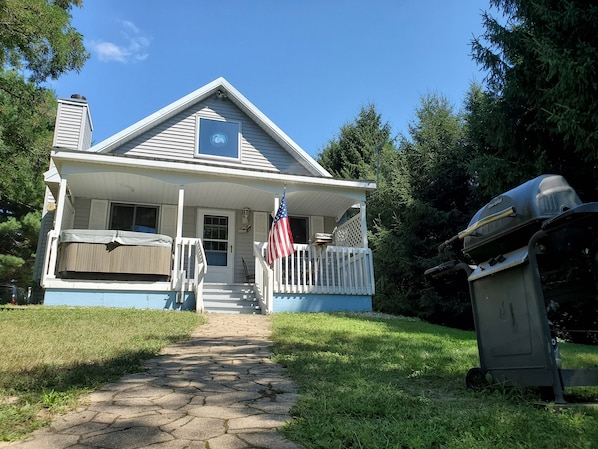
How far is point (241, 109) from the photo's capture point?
12578mm

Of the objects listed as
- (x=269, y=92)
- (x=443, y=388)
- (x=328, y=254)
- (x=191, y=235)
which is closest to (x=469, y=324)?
(x=328, y=254)

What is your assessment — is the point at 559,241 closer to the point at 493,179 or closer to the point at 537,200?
the point at 537,200

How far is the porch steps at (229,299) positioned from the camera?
909 centimetres

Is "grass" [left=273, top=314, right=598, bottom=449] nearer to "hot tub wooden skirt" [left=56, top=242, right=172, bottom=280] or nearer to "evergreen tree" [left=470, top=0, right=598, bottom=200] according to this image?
"evergreen tree" [left=470, top=0, right=598, bottom=200]

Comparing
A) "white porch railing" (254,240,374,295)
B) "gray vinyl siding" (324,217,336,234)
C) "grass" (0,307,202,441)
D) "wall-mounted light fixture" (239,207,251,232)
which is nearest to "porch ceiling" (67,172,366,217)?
"wall-mounted light fixture" (239,207,251,232)

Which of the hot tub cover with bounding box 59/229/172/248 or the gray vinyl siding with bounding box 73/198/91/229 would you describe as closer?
the hot tub cover with bounding box 59/229/172/248

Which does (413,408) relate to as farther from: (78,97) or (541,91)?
(78,97)

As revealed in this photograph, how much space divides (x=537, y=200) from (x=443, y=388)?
155 centimetres

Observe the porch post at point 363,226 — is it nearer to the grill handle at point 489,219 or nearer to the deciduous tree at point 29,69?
the deciduous tree at point 29,69

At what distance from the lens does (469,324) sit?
11055 mm

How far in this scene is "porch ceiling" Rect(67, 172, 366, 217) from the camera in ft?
33.4

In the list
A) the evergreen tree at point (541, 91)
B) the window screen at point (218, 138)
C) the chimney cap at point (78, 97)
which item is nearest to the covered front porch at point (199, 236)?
the window screen at point (218, 138)

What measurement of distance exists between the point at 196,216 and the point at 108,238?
10.7 ft

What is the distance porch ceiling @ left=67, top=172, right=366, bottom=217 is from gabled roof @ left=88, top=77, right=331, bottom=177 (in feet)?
3.47
